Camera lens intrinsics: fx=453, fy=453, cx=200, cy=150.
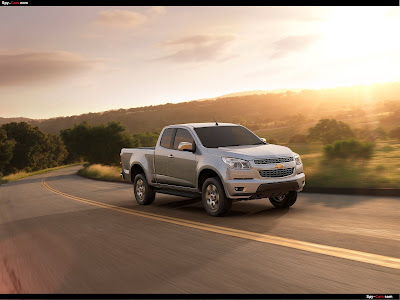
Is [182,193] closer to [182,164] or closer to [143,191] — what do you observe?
[182,164]

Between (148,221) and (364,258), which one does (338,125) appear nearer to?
(148,221)

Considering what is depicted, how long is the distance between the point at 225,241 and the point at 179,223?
2151 mm

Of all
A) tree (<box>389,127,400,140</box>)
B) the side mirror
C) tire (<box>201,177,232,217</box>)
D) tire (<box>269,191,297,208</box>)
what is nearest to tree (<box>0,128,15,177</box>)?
tree (<box>389,127,400,140</box>)

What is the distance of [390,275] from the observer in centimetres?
467

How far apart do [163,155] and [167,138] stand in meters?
0.44

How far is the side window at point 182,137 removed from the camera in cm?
1054

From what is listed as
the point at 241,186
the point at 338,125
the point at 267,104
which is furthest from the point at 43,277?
the point at 267,104

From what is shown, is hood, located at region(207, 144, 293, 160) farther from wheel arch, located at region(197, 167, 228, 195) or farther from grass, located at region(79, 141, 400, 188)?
grass, located at region(79, 141, 400, 188)

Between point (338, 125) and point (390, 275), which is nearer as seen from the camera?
point (390, 275)

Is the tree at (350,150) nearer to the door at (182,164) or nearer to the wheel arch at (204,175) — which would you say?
the door at (182,164)

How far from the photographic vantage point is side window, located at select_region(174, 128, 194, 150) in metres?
10.5

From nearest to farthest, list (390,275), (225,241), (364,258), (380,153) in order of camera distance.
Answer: (390,275), (364,258), (225,241), (380,153)

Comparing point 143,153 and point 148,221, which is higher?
point 143,153

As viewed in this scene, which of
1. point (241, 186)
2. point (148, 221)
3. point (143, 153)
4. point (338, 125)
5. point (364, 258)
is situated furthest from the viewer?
point (338, 125)
